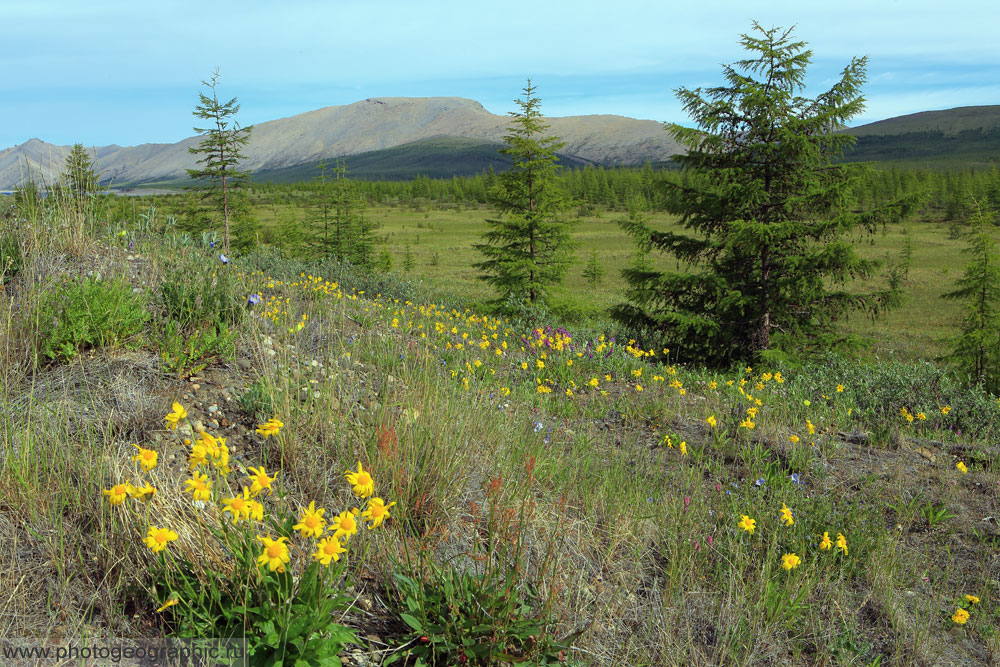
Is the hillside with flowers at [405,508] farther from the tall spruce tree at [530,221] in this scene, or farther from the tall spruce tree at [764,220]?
the tall spruce tree at [530,221]

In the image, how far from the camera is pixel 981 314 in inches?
532

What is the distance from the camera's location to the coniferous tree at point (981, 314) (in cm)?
1307

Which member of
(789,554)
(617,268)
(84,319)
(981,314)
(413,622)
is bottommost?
(981,314)

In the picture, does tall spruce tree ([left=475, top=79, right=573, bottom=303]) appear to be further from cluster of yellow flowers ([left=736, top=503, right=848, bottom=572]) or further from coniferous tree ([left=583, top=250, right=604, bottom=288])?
coniferous tree ([left=583, top=250, right=604, bottom=288])

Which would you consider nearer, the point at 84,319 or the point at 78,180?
the point at 84,319

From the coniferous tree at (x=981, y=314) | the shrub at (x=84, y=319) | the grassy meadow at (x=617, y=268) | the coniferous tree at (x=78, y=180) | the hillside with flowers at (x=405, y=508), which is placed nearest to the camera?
the hillside with flowers at (x=405, y=508)

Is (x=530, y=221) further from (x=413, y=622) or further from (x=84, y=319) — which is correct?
(x=413, y=622)

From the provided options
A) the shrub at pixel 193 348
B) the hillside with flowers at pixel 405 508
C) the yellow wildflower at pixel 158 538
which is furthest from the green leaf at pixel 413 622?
the shrub at pixel 193 348

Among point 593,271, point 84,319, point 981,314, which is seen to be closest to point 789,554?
point 84,319

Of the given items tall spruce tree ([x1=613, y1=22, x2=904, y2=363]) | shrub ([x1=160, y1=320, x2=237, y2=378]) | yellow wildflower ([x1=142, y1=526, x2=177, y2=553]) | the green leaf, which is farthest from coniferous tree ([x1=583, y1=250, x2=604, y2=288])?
yellow wildflower ([x1=142, y1=526, x2=177, y2=553])

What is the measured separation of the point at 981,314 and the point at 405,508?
52.9 feet

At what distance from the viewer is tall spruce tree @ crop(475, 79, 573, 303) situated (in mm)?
14664

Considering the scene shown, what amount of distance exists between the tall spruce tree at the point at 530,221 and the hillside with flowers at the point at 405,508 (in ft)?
33.1

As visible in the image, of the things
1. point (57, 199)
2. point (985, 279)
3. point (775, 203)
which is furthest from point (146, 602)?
point (985, 279)
